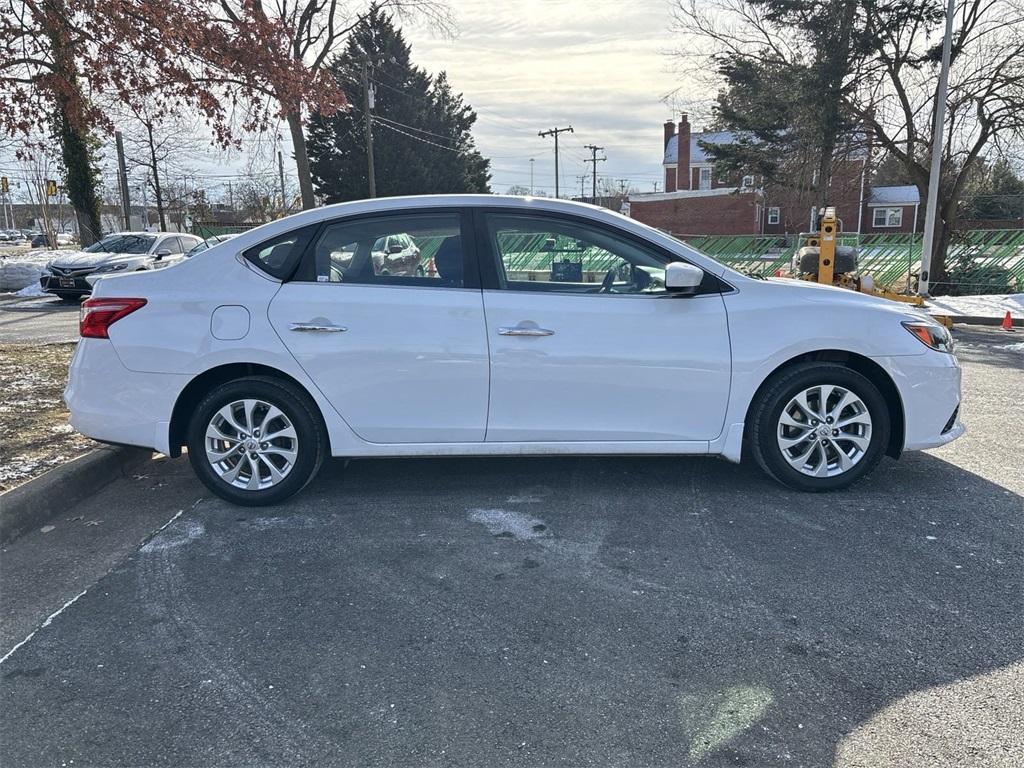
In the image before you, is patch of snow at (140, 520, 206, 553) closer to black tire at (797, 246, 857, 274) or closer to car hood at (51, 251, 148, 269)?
black tire at (797, 246, 857, 274)

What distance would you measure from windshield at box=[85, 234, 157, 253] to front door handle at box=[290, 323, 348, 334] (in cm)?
1568

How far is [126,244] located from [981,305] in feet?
62.5

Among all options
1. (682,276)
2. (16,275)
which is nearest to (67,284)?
(16,275)

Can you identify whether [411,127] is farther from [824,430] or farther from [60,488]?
[824,430]

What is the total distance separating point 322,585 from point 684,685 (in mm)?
1655

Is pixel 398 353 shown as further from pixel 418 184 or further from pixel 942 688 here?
pixel 418 184

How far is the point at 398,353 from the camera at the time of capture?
4.21 meters

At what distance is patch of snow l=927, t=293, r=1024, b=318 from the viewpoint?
14516 millimetres

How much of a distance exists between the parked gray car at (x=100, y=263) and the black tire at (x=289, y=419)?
42.2 feet

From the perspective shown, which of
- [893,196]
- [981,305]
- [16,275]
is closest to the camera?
[981,305]

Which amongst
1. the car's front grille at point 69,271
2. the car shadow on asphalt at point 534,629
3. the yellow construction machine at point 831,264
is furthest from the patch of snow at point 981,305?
the car's front grille at point 69,271

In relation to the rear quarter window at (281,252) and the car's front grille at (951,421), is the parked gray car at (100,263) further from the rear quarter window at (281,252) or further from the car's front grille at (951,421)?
the car's front grille at (951,421)

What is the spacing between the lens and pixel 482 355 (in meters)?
4.20

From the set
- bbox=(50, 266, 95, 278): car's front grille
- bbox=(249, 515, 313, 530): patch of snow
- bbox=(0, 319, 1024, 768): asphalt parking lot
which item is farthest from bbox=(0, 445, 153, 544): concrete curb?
bbox=(50, 266, 95, 278): car's front grille
